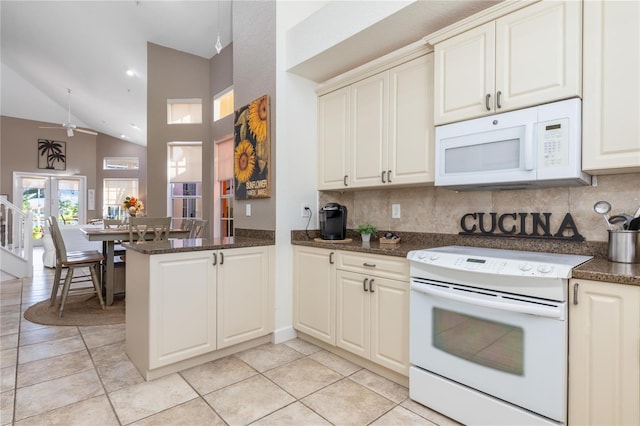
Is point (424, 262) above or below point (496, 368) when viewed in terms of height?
above

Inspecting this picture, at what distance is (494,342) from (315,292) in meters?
1.45

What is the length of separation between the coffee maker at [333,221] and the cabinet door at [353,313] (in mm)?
401

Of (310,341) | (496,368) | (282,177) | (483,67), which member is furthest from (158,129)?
(496,368)

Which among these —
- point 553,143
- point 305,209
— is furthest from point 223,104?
point 553,143

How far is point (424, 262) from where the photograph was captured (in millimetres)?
1977

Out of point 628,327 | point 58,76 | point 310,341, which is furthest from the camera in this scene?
point 58,76

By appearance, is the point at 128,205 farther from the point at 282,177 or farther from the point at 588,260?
the point at 588,260

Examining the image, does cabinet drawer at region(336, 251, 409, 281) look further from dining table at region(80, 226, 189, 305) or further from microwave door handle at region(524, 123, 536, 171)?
dining table at region(80, 226, 189, 305)

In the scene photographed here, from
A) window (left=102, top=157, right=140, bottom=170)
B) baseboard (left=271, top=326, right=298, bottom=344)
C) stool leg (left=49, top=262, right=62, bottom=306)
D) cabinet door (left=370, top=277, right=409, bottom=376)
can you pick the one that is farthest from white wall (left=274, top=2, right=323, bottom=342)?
window (left=102, top=157, right=140, bottom=170)

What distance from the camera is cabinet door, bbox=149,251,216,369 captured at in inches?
89.4

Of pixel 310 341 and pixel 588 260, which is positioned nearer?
pixel 588 260

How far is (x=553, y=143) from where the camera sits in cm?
175

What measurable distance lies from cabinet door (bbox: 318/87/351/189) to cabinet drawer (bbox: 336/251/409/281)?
0.70 m

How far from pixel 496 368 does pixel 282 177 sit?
2.06 m
